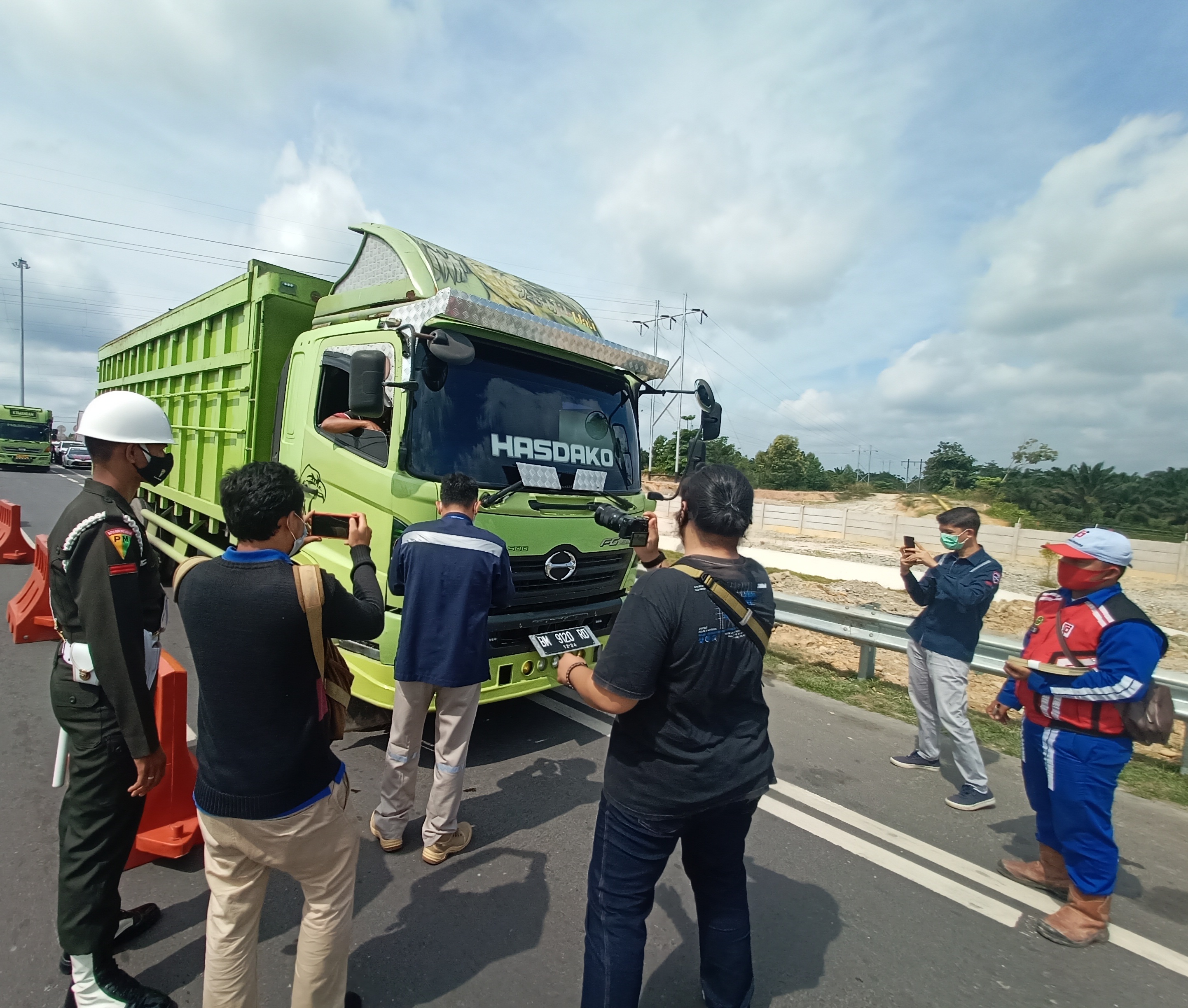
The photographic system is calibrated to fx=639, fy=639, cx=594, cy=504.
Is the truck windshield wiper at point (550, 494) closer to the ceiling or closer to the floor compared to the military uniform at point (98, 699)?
closer to the ceiling

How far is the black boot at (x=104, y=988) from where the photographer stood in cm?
205

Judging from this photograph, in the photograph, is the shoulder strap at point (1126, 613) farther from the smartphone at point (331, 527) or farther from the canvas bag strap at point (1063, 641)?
the smartphone at point (331, 527)

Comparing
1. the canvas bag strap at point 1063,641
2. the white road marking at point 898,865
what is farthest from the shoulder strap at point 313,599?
the canvas bag strap at point 1063,641

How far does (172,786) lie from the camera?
9.92 ft

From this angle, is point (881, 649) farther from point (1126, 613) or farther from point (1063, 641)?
point (1126, 613)

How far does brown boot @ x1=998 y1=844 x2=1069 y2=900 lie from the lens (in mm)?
3016

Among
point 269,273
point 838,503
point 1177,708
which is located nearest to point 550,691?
point 269,273

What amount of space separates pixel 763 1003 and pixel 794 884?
2.48 ft

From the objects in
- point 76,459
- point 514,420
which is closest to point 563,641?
point 514,420

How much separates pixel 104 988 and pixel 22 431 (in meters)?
34.0

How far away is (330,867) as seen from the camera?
6.36 ft

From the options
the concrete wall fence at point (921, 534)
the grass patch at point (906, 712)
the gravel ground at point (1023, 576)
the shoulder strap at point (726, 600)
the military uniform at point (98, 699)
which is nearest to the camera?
the shoulder strap at point (726, 600)

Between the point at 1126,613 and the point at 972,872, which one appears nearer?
the point at 1126,613

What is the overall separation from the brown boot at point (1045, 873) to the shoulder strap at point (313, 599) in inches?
134
